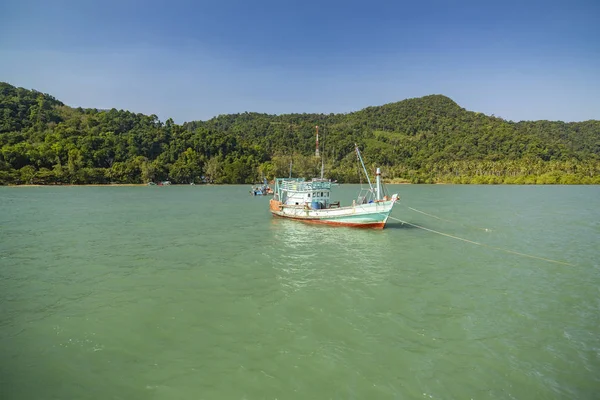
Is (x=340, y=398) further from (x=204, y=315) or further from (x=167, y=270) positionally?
(x=167, y=270)

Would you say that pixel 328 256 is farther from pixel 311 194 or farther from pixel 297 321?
pixel 311 194

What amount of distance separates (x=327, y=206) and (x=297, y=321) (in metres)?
28.3

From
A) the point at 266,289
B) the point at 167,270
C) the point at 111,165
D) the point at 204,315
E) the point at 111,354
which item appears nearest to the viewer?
the point at 111,354

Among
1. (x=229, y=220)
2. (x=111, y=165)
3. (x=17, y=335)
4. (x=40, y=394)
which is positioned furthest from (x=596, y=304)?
(x=111, y=165)

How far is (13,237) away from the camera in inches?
1276

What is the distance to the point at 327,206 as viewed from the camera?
138 feet

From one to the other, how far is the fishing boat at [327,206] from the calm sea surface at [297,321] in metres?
6.58

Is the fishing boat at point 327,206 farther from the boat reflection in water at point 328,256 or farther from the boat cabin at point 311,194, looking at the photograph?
the boat reflection in water at point 328,256

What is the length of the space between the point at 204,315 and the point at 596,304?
1693 centimetres

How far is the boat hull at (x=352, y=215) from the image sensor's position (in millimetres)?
35469

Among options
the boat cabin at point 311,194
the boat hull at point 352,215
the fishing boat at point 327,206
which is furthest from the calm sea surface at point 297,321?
the boat cabin at point 311,194

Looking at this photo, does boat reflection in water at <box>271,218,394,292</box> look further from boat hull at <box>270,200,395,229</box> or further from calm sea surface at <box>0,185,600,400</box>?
boat hull at <box>270,200,395,229</box>

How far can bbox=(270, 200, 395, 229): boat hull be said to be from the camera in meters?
35.5

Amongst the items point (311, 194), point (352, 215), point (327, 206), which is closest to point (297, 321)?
point (352, 215)
